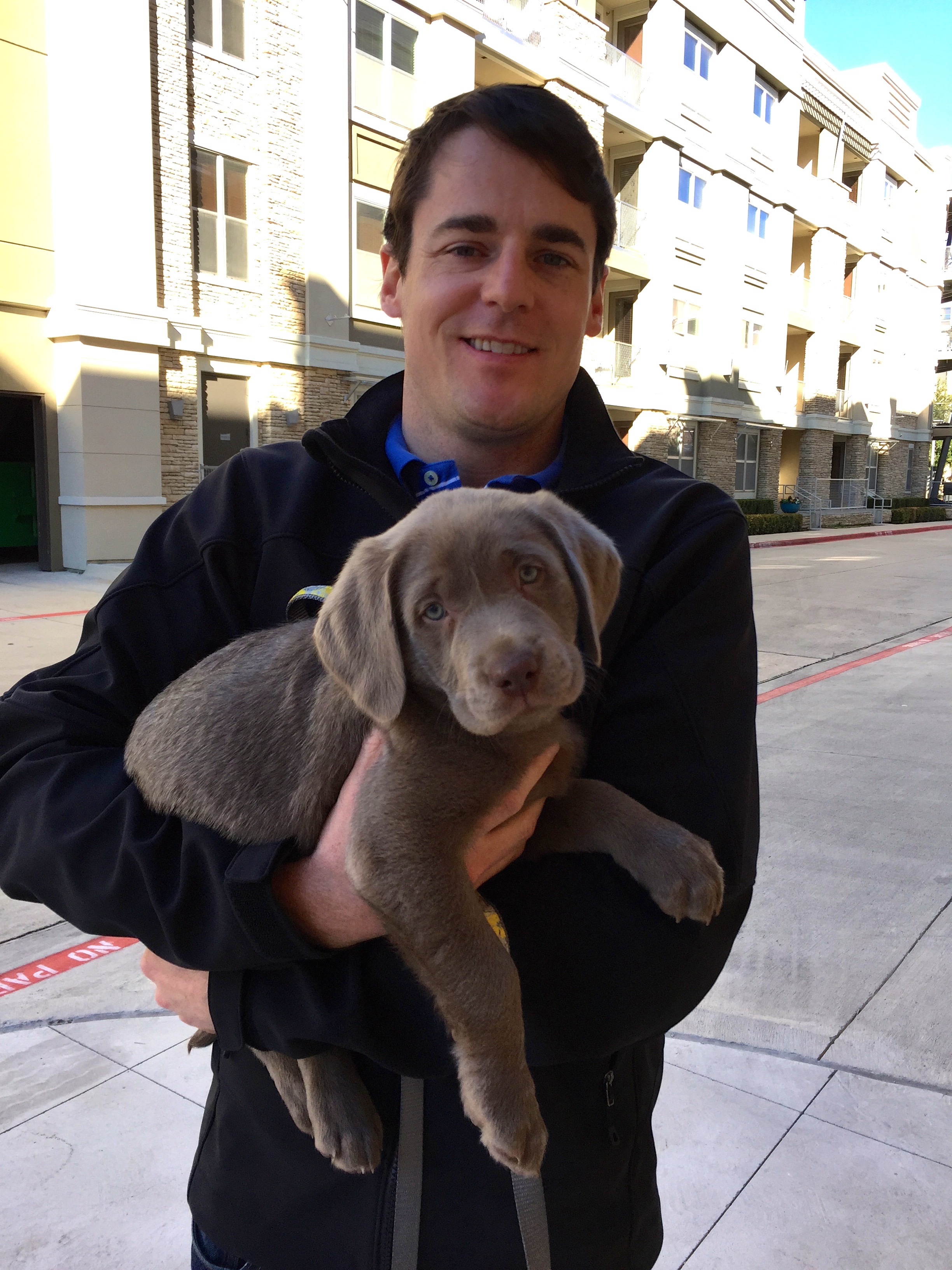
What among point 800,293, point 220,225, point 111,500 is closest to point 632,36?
point 800,293

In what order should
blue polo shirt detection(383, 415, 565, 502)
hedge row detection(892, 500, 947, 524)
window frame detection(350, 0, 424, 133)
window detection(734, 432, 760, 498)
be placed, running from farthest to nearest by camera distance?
1. hedge row detection(892, 500, 947, 524)
2. window detection(734, 432, 760, 498)
3. window frame detection(350, 0, 424, 133)
4. blue polo shirt detection(383, 415, 565, 502)

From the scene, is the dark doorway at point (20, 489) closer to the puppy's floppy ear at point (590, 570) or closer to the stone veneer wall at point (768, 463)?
the puppy's floppy ear at point (590, 570)

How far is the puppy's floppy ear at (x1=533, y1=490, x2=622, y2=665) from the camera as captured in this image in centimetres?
190

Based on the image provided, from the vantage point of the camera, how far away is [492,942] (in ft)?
5.46

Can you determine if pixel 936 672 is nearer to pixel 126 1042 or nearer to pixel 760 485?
pixel 126 1042

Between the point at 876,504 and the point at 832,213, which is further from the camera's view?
the point at 876,504

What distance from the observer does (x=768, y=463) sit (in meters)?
38.0

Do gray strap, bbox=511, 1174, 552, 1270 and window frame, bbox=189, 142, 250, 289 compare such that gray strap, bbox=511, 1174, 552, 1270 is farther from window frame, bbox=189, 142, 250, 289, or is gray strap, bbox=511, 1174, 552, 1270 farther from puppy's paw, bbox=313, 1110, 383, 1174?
window frame, bbox=189, 142, 250, 289

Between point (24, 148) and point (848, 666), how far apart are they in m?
16.4

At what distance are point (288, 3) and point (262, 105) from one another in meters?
2.17

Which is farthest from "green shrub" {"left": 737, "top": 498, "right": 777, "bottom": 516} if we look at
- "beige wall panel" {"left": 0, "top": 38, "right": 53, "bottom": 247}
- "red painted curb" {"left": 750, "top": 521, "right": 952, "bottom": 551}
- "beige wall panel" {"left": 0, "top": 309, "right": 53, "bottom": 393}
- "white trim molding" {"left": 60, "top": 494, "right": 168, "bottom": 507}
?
"beige wall panel" {"left": 0, "top": 38, "right": 53, "bottom": 247}

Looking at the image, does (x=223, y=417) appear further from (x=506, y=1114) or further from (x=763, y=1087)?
(x=506, y=1114)

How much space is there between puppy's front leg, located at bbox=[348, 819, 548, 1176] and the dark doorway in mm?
18419

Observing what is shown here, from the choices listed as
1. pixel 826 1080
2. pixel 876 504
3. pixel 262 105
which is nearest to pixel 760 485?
pixel 876 504
